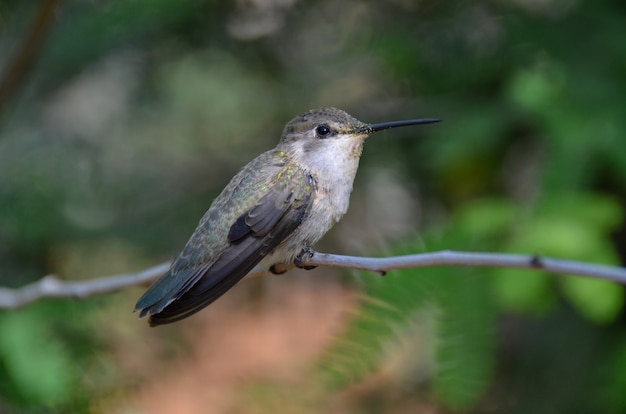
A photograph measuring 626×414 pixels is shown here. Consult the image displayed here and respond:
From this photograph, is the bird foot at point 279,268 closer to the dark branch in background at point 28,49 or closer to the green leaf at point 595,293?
the green leaf at point 595,293

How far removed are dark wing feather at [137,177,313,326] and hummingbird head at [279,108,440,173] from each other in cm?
11

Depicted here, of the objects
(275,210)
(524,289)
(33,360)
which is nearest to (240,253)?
(275,210)

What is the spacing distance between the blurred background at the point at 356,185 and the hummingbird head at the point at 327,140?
32cm

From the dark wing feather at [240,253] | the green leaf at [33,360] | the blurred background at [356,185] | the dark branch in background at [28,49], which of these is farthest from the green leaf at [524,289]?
the dark branch in background at [28,49]

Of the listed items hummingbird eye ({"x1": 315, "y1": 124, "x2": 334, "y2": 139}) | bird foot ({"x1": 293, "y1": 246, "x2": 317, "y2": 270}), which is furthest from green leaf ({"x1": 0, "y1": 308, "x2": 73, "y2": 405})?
hummingbird eye ({"x1": 315, "y1": 124, "x2": 334, "y2": 139})

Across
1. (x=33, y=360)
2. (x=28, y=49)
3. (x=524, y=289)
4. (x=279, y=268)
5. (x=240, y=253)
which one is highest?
(x=28, y=49)

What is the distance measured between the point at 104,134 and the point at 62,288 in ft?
7.42

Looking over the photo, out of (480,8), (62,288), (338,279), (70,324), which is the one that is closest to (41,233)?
(70,324)

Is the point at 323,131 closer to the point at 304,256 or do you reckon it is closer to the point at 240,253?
the point at 304,256

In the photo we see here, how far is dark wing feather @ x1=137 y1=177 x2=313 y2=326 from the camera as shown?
2.02 meters

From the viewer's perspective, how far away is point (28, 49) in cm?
289

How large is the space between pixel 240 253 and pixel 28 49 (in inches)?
49.4

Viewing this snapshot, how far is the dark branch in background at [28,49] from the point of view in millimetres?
2668

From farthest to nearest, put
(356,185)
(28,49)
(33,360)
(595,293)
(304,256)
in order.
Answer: (356,185) < (28,49) < (33,360) < (595,293) < (304,256)
